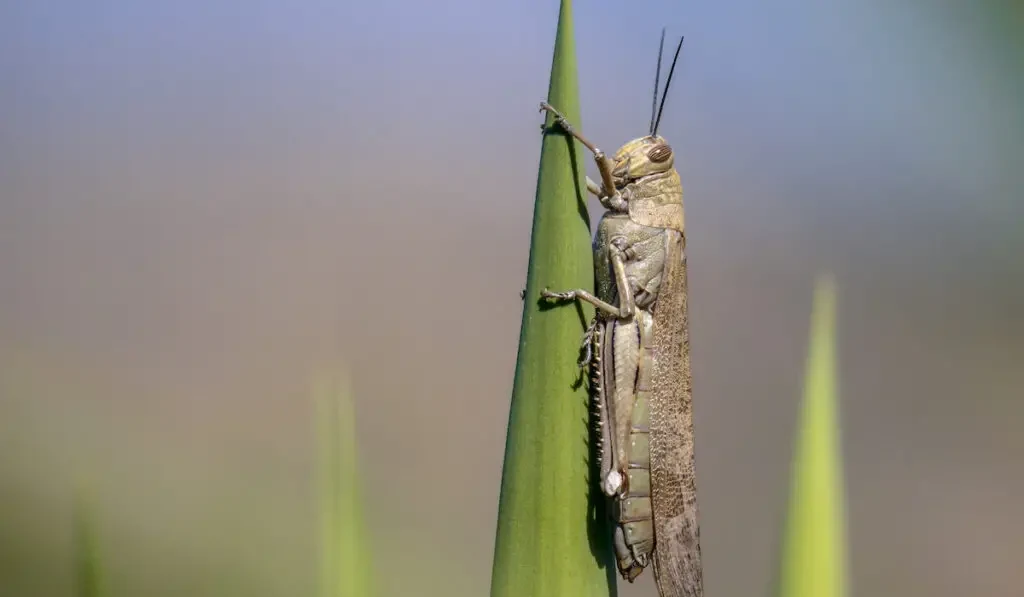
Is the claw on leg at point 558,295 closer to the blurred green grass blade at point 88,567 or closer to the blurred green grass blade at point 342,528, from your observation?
the blurred green grass blade at point 342,528

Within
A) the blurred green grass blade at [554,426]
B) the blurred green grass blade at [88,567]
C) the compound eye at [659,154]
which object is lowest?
the blurred green grass blade at [88,567]

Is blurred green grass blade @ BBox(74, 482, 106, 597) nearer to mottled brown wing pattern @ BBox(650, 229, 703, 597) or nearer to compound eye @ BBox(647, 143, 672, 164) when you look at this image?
mottled brown wing pattern @ BBox(650, 229, 703, 597)

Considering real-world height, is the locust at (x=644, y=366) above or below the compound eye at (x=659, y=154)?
below

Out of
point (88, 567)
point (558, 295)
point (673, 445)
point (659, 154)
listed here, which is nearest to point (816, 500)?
point (673, 445)

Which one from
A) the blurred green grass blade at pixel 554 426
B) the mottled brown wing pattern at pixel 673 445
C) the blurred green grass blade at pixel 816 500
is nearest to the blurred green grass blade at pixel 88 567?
the blurred green grass blade at pixel 554 426

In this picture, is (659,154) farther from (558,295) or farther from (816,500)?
(816,500)

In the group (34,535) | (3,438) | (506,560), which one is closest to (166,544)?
(34,535)

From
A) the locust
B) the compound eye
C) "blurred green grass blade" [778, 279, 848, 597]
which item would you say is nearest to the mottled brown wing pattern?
the locust
